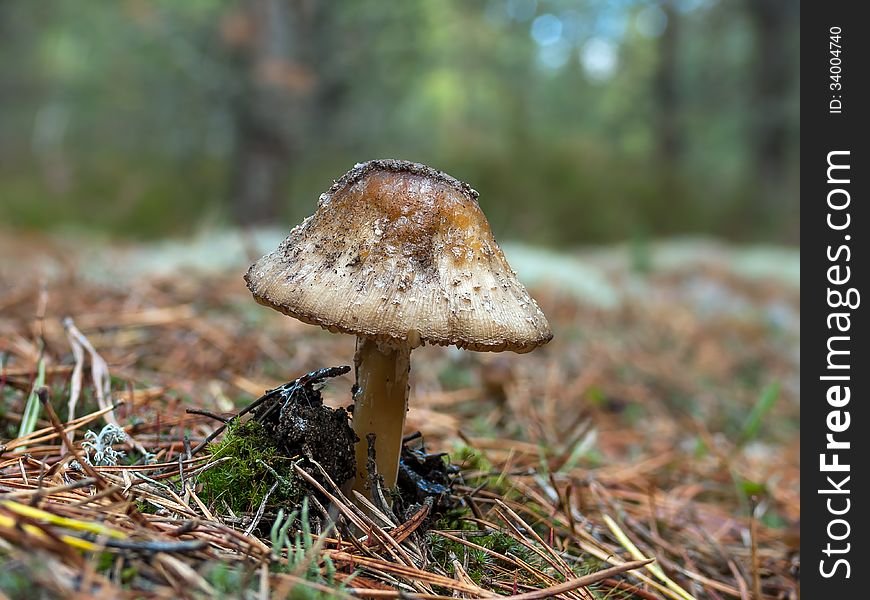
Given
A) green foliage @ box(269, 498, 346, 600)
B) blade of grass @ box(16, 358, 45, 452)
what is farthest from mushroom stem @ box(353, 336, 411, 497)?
blade of grass @ box(16, 358, 45, 452)

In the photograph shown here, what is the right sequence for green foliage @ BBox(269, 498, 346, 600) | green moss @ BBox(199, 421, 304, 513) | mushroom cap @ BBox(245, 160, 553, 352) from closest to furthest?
green foliage @ BBox(269, 498, 346, 600) → mushroom cap @ BBox(245, 160, 553, 352) → green moss @ BBox(199, 421, 304, 513)

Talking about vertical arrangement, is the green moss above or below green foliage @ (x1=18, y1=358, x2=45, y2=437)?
below

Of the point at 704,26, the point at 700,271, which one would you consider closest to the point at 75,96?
the point at 700,271

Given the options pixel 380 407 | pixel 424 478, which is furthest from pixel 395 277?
pixel 424 478

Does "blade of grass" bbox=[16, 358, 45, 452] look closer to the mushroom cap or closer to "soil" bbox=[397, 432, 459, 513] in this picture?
the mushroom cap

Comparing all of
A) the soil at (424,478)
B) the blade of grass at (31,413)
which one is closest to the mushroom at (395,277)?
the soil at (424,478)

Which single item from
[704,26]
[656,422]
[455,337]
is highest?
[704,26]
